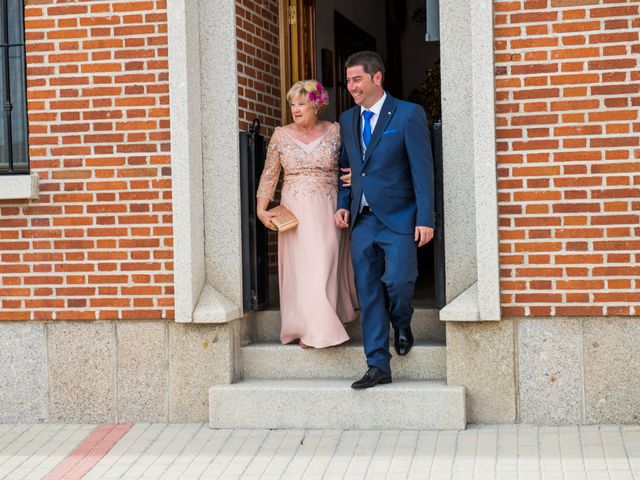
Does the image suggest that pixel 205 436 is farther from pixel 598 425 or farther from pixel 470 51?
pixel 470 51

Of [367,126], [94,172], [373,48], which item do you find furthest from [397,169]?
[373,48]

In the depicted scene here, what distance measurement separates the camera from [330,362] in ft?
27.0

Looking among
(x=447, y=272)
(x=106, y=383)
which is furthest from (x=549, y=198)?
(x=106, y=383)

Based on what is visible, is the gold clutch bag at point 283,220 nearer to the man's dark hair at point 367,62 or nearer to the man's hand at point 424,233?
the man's hand at point 424,233

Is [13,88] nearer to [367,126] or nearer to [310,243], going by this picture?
[310,243]

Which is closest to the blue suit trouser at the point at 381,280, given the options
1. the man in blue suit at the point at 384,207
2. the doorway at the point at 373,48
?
the man in blue suit at the point at 384,207

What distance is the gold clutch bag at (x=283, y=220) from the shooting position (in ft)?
27.2

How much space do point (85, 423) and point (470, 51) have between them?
354 cm

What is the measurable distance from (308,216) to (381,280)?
780 millimetres

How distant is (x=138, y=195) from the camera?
8.23 m

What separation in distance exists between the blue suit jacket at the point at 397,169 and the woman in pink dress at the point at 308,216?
17.4 inches

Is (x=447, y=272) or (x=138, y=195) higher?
(x=138, y=195)

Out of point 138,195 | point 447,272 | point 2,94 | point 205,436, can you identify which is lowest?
point 205,436

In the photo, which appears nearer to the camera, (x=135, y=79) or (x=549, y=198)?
(x=549, y=198)
